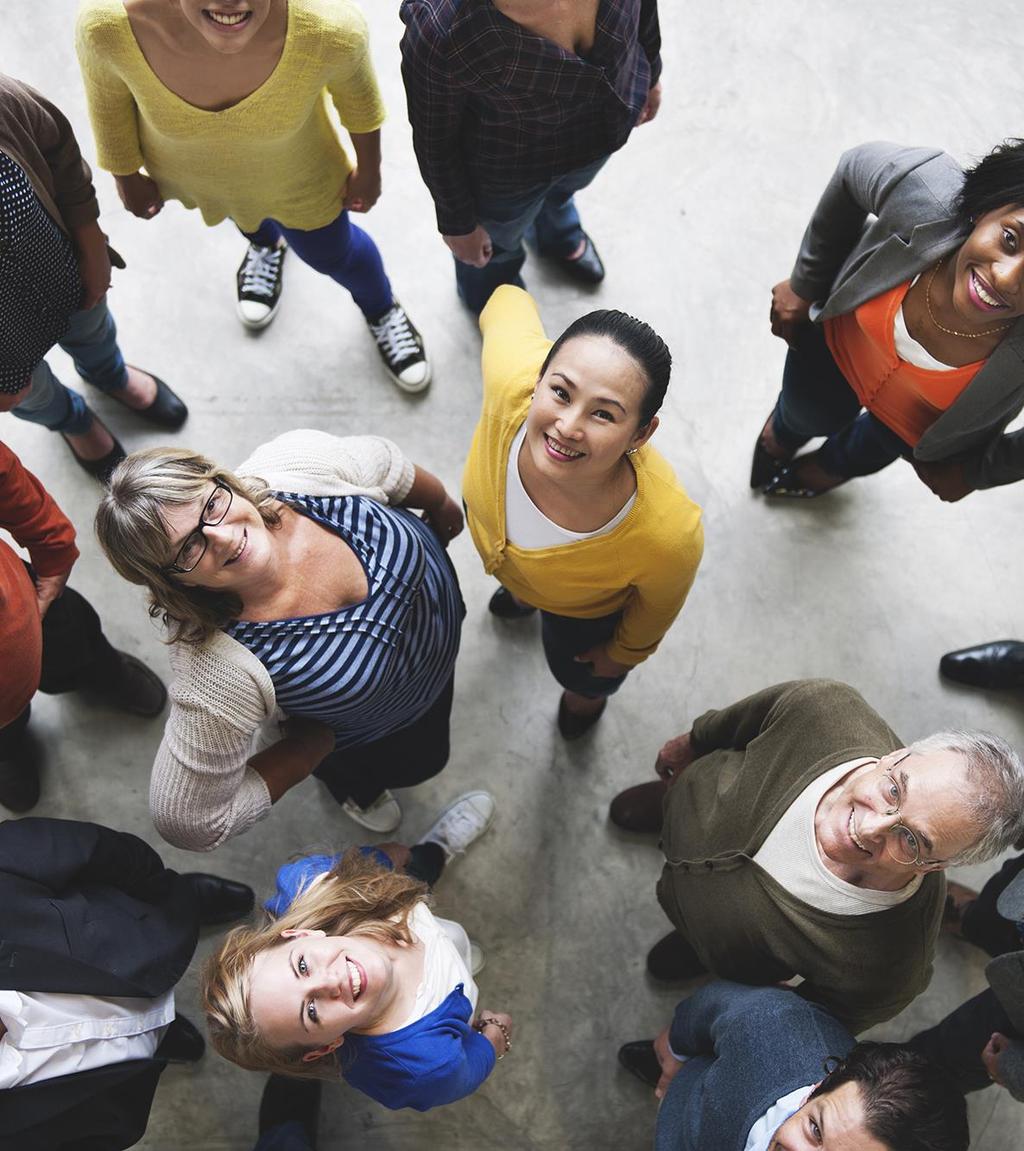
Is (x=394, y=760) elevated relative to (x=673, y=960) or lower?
elevated

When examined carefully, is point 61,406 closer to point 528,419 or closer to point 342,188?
point 342,188

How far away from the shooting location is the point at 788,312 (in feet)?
8.20

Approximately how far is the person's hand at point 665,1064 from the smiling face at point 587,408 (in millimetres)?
1598

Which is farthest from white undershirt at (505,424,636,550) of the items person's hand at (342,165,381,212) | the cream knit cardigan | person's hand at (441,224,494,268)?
person's hand at (342,165,381,212)

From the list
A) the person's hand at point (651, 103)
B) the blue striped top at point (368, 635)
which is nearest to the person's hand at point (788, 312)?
the person's hand at point (651, 103)

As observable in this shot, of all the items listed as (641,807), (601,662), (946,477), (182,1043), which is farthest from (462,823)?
(946,477)

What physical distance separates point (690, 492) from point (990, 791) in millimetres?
1816

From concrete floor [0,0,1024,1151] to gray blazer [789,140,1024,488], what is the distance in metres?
1.03

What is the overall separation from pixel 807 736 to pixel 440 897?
1503mm

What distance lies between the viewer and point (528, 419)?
77.4 inches

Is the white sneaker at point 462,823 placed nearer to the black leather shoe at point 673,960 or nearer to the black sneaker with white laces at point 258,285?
the black leather shoe at point 673,960

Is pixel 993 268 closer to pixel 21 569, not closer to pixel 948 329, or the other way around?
pixel 948 329

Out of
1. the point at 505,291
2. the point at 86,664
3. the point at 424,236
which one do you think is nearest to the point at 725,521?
the point at 505,291

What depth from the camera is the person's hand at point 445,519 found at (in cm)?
251
